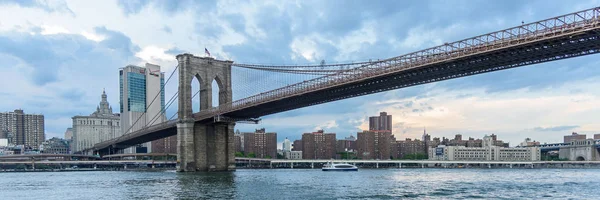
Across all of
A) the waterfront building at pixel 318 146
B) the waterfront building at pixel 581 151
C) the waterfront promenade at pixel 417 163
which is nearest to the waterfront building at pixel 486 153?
the waterfront building at pixel 581 151

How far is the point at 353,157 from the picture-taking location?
501ft

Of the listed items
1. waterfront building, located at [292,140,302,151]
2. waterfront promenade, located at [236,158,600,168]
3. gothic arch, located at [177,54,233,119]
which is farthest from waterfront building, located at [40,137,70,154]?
gothic arch, located at [177,54,233,119]

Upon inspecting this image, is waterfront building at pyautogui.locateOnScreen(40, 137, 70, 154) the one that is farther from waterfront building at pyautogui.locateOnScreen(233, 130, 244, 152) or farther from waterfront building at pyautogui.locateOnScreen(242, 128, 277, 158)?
waterfront building at pyautogui.locateOnScreen(242, 128, 277, 158)

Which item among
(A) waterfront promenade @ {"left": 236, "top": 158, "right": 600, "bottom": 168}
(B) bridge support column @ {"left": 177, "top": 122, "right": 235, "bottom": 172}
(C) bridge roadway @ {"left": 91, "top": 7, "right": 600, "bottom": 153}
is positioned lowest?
(A) waterfront promenade @ {"left": 236, "top": 158, "right": 600, "bottom": 168}

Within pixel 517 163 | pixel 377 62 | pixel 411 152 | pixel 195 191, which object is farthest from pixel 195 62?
pixel 411 152

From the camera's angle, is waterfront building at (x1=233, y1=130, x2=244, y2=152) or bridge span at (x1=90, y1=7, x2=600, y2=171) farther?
waterfront building at (x1=233, y1=130, x2=244, y2=152)

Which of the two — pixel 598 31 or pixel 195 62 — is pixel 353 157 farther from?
pixel 598 31

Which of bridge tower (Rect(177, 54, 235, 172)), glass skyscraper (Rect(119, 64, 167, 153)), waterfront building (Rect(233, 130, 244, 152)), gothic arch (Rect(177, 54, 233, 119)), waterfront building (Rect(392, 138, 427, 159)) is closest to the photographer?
bridge tower (Rect(177, 54, 235, 172))

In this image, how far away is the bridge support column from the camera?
193ft

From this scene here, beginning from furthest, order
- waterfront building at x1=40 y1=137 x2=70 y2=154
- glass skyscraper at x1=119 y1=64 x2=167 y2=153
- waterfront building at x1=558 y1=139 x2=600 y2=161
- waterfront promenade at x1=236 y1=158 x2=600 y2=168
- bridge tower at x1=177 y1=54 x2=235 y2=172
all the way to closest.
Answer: glass skyscraper at x1=119 y1=64 x2=167 y2=153, waterfront building at x1=40 y1=137 x2=70 y2=154, waterfront building at x1=558 y1=139 x2=600 y2=161, waterfront promenade at x1=236 y1=158 x2=600 y2=168, bridge tower at x1=177 y1=54 x2=235 y2=172

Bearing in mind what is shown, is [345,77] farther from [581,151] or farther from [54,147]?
[54,147]

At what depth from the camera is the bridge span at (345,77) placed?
31.0 meters

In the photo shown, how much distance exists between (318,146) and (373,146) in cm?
1578

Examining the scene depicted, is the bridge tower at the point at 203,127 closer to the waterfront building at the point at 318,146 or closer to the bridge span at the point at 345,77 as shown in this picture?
the bridge span at the point at 345,77
